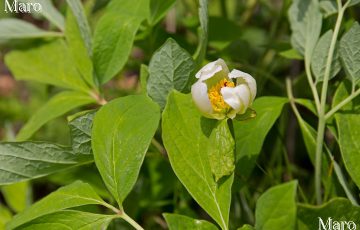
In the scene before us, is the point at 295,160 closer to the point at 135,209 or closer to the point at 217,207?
the point at 135,209

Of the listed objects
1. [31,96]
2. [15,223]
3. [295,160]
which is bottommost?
[295,160]

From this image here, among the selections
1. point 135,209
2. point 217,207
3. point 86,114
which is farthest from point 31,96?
point 217,207

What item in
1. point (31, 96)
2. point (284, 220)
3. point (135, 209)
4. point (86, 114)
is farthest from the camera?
point (31, 96)

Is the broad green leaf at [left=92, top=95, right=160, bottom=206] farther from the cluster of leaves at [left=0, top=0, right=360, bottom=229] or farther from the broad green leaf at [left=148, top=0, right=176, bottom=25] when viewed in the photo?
the broad green leaf at [left=148, top=0, right=176, bottom=25]

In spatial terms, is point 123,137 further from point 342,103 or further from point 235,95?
point 342,103

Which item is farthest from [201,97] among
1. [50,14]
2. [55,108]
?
[50,14]

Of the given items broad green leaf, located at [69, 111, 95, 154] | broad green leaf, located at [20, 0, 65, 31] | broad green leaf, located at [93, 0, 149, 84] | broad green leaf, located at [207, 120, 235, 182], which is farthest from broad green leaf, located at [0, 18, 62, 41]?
broad green leaf, located at [207, 120, 235, 182]
